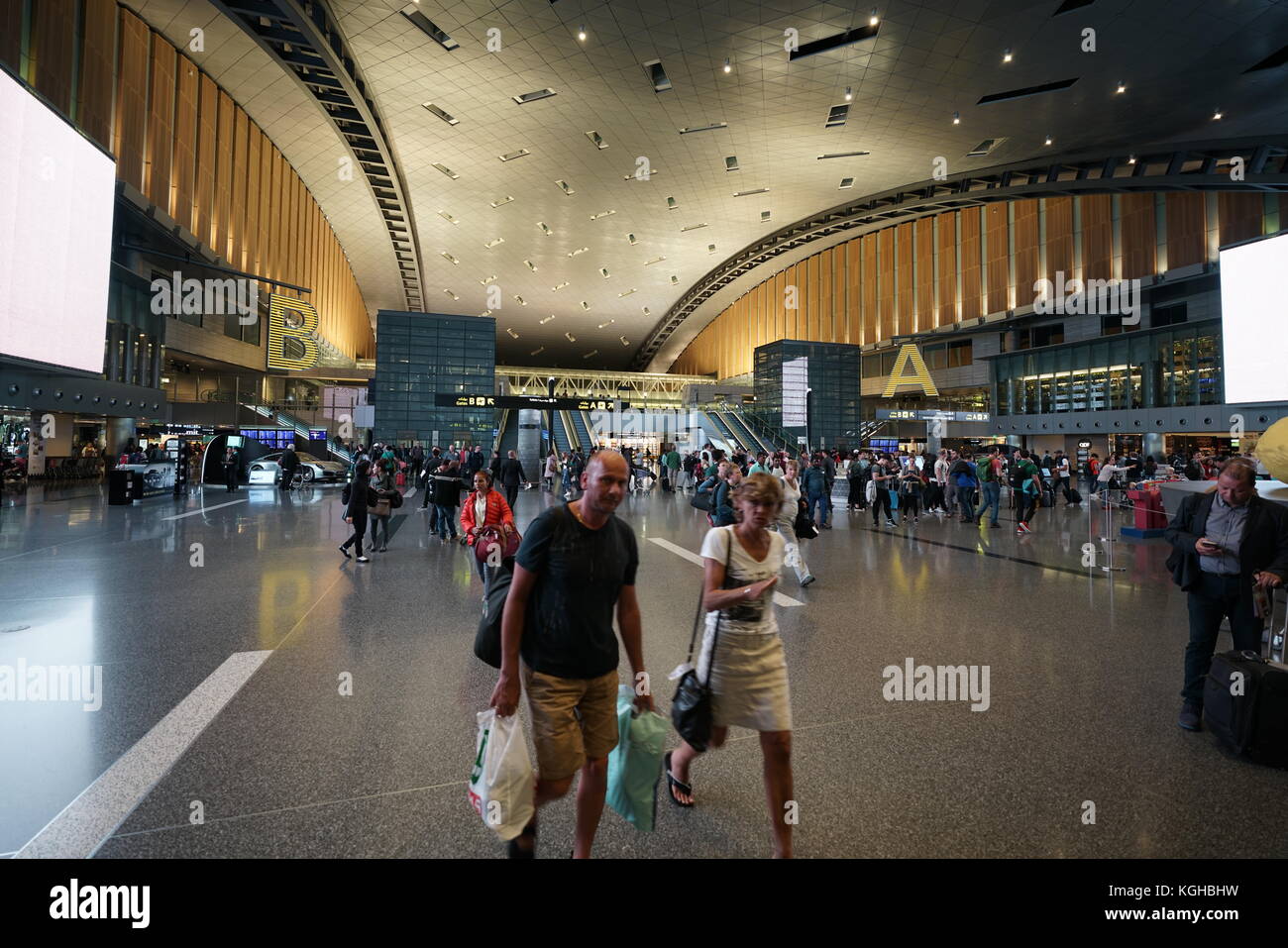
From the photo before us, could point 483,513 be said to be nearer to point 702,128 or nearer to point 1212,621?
point 1212,621

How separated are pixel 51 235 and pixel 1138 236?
42675mm

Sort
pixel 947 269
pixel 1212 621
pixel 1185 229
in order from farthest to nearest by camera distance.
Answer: pixel 947 269 → pixel 1185 229 → pixel 1212 621

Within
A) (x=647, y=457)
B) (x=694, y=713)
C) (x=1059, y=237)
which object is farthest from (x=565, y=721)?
(x=1059, y=237)

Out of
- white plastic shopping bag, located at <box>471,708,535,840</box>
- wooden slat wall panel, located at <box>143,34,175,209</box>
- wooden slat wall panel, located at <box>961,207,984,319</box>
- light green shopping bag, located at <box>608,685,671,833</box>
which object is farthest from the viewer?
wooden slat wall panel, located at <box>961,207,984,319</box>

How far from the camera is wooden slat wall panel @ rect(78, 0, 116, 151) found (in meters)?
20.4

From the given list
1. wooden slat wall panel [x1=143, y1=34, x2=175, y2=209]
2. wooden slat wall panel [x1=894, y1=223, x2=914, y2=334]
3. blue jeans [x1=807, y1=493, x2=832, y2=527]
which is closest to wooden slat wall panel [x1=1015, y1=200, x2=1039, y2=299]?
wooden slat wall panel [x1=894, y1=223, x2=914, y2=334]

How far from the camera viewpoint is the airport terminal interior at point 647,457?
8.30 feet

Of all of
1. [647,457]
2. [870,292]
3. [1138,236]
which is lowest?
[647,457]

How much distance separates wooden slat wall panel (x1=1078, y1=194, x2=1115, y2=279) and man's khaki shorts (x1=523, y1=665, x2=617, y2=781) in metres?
40.9

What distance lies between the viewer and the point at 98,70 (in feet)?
69.5

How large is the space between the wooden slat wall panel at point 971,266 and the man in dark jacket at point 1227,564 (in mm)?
41706

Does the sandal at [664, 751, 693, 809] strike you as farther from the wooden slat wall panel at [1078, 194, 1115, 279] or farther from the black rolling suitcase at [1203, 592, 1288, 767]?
the wooden slat wall panel at [1078, 194, 1115, 279]

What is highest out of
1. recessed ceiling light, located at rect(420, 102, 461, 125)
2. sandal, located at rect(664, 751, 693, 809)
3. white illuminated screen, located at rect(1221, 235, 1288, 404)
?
recessed ceiling light, located at rect(420, 102, 461, 125)
